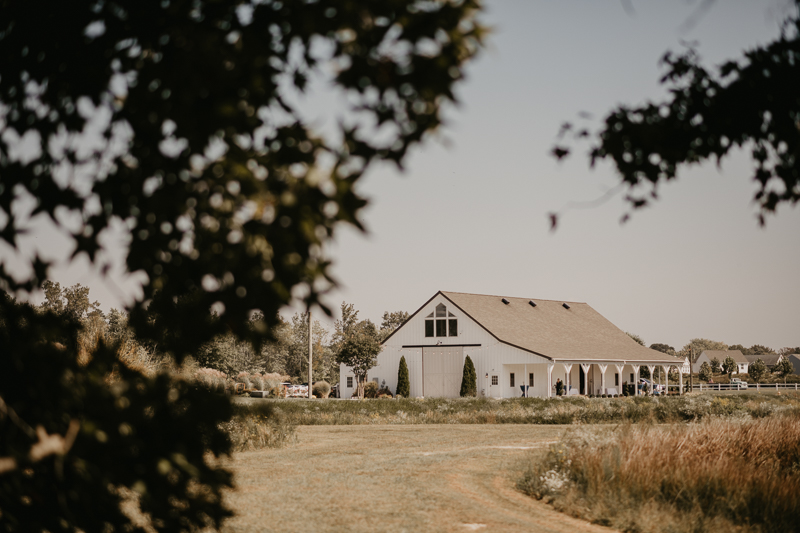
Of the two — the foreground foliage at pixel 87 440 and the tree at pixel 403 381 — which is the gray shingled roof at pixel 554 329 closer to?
the tree at pixel 403 381

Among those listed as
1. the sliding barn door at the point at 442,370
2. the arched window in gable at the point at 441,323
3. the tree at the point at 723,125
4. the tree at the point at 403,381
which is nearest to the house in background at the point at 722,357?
the arched window in gable at the point at 441,323

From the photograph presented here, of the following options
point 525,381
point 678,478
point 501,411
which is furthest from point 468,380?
point 678,478

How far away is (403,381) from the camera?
4359 centimetres

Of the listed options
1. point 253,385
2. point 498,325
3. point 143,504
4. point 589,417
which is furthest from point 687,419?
point 253,385

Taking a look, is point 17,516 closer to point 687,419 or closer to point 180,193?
point 180,193

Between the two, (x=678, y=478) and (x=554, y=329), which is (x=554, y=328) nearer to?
(x=554, y=329)

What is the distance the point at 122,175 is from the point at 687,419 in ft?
86.8

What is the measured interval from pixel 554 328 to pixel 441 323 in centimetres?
946

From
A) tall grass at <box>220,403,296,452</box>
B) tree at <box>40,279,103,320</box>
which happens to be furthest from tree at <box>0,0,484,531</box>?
tree at <box>40,279,103,320</box>

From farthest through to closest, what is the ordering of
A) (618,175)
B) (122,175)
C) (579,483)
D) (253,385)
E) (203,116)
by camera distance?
(253,385), (579,483), (618,175), (122,175), (203,116)

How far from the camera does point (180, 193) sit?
9.37 feet

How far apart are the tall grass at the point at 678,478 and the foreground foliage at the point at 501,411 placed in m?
12.5

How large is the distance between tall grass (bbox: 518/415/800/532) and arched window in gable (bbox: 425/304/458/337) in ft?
105

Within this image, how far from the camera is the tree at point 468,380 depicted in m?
41.4
